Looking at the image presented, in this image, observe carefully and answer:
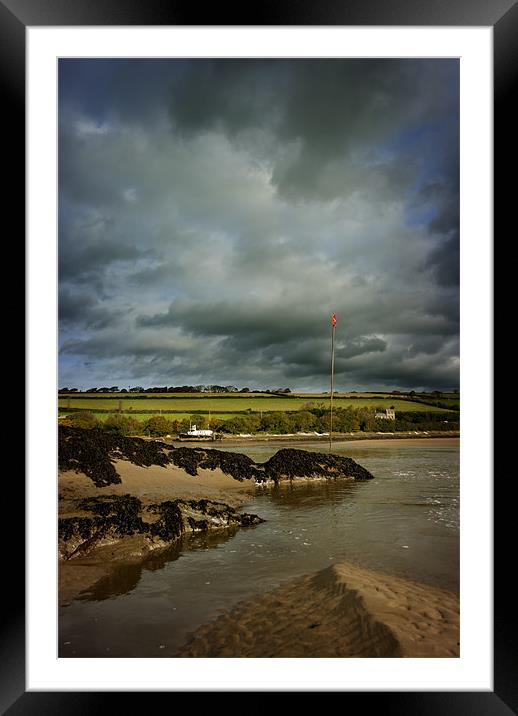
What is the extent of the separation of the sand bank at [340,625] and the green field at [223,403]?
3.28 metres

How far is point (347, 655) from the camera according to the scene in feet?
6.11

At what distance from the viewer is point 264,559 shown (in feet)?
9.29

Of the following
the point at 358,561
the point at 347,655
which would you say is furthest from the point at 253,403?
the point at 347,655

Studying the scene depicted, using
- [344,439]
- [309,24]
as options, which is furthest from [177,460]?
[309,24]

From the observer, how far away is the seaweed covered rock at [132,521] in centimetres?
289

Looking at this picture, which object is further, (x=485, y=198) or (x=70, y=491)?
(x=70, y=491)

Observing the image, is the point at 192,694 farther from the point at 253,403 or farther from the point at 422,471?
the point at 253,403

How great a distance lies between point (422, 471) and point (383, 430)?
151cm

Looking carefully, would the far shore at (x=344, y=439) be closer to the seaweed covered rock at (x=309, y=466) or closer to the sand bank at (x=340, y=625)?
the seaweed covered rock at (x=309, y=466)

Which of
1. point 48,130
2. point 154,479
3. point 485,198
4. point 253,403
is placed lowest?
point 154,479

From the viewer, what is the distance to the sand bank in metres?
1.82

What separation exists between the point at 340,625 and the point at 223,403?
16.4 feet

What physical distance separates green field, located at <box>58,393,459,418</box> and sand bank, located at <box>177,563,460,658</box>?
3.28 m

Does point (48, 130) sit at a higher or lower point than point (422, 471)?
higher
